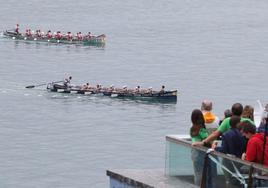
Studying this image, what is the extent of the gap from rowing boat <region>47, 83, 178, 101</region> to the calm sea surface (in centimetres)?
82

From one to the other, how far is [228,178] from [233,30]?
606 feet

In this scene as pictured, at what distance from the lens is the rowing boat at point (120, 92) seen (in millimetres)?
124275

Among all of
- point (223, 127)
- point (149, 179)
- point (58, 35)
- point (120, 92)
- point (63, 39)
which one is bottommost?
point (120, 92)

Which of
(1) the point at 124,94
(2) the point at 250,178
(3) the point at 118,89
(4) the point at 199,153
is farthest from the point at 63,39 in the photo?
(2) the point at 250,178

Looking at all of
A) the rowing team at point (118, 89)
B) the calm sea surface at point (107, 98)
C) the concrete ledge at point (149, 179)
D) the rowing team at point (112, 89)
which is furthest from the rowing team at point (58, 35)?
the concrete ledge at point (149, 179)

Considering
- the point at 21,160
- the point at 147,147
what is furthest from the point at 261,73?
the point at 21,160

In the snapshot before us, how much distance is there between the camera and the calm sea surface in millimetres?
91812

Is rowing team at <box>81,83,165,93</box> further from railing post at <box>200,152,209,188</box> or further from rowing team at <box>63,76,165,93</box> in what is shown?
railing post at <box>200,152,209,188</box>

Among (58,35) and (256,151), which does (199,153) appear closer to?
(256,151)

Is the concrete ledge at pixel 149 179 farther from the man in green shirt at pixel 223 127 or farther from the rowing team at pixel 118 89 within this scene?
the rowing team at pixel 118 89

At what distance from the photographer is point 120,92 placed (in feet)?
415

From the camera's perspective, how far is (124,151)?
3807 inches

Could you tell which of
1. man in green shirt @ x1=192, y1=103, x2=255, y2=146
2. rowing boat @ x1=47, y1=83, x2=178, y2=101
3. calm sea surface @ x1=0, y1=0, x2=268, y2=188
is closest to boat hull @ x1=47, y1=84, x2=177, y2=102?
rowing boat @ x1=47, y1=83, x2=178, y2=101

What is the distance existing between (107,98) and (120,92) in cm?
190
